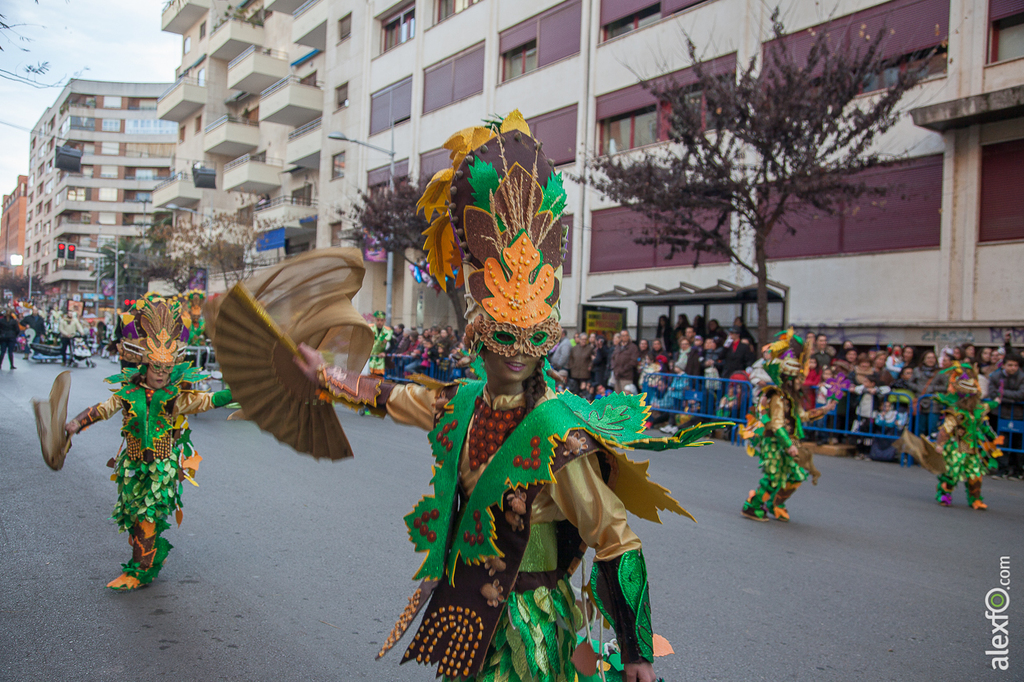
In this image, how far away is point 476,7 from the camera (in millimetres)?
25562

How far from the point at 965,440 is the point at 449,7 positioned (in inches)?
972

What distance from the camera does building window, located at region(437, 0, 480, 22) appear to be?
1040 inches

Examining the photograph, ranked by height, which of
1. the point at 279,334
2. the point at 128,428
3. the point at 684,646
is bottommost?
the point at 684,646

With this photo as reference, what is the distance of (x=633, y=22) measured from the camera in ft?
67.0

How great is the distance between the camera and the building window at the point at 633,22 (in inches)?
780

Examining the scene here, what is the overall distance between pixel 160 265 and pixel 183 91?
11760 millimetres

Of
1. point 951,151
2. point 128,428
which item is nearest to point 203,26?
point 951,151

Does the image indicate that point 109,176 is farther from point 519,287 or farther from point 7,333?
point 519,287

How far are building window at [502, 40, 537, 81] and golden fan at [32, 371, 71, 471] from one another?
21240 mm

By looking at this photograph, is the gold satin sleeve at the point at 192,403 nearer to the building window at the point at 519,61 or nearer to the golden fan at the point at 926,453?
the golden fan at the point at 926,453

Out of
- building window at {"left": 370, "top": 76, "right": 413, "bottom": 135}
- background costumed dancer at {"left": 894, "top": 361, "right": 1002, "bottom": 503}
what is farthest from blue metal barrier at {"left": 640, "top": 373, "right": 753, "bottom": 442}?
building window at {"left": 370, "top": 76, "right": 413, "bottom": 135}

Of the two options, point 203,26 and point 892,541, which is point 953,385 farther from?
point 203,26

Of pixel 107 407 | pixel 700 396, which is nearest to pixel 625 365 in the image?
pixel 700 396

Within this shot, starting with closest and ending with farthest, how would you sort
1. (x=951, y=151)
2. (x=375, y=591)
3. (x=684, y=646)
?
(x=684, y=646), (x=375, y=591), (x=951, y=151)
